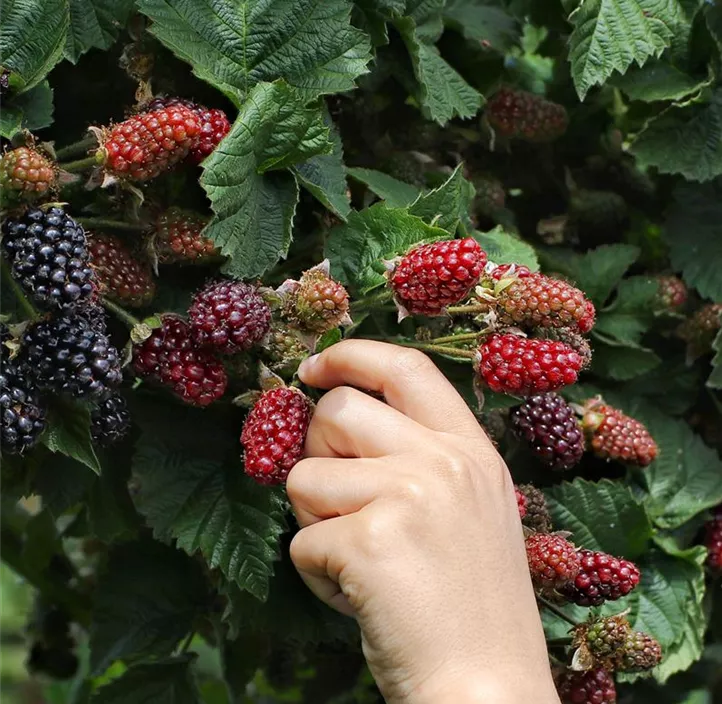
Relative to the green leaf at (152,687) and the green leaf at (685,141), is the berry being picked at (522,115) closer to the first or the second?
the green leaf at (685,141)

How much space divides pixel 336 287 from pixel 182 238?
0.63 feet

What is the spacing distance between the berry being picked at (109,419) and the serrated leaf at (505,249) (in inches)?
21.6

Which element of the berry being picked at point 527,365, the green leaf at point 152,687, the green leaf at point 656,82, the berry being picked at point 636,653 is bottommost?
the green leaf at point 152,687

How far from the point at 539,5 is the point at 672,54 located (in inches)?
9.0

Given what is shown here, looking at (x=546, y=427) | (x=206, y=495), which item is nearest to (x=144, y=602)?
(x=206, y=495)

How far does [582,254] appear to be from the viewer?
5.38 feet

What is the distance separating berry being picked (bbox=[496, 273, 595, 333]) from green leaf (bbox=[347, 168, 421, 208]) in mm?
275

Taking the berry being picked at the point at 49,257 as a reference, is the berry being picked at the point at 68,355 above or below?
below

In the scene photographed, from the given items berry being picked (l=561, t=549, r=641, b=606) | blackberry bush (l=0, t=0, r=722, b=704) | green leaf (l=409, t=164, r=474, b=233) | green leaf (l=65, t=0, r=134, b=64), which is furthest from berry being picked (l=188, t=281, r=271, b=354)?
berry being picked (l=561, t=549, r=641, b=606)

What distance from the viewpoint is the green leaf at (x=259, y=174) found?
934 millimetres

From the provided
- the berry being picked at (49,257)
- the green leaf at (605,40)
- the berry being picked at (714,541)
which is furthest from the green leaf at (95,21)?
the berry being picked at (714,541)

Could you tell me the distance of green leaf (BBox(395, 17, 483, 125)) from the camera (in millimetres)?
1172

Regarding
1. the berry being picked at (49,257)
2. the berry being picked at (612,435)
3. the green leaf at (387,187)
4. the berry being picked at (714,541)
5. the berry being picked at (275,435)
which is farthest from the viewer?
the berry being picked at (714,541)

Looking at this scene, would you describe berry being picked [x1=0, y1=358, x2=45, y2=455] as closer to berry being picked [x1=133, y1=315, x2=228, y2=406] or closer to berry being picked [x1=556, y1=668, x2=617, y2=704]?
berry being picked [x1=133, y1=315, x2=228, y2=406]
